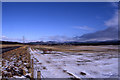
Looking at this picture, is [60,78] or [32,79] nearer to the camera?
[32,79]

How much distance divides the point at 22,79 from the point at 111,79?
4.28 metres

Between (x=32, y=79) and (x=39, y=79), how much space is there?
32 centimetres

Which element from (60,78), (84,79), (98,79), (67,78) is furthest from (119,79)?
(60,78)

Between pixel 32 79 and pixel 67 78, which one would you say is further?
pixel 67 78

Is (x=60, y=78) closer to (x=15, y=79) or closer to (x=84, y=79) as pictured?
(x=84, y=79)

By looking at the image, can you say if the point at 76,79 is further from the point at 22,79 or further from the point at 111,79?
the point at 22,79

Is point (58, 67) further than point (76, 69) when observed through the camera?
Yes

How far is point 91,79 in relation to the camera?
14.2ft

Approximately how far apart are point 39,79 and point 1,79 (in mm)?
1774

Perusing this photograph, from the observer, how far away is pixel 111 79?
171 inches

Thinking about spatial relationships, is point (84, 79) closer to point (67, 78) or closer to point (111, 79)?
point (67, 78)

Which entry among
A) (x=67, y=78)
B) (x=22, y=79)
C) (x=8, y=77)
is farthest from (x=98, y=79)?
(x=8, y=77)

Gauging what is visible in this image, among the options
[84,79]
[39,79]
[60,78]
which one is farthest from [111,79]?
[39,79]

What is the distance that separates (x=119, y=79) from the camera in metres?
4.35
